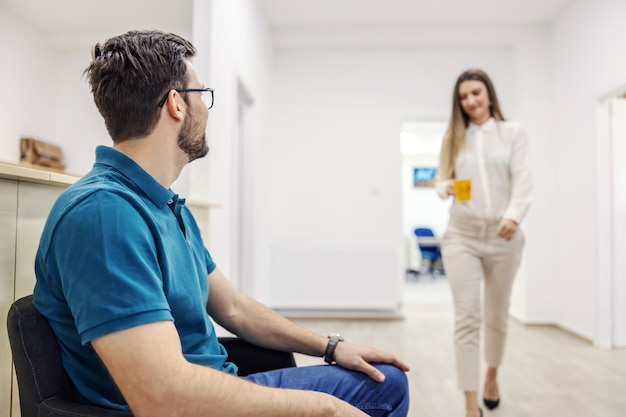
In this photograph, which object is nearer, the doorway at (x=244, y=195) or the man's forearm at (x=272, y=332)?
the man's forearm at (x=272, y=332)

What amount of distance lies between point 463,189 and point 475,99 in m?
0.43

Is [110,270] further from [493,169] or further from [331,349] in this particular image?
[493,169]

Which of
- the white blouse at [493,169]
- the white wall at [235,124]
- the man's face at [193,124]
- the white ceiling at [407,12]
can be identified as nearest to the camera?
the man's face at [193,124]

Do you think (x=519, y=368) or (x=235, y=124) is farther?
(x=235, y=124)

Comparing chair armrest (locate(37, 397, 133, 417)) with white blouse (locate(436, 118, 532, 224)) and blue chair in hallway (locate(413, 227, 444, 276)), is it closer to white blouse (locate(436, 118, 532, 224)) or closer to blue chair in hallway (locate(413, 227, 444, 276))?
white blouse (locate(436, 118, 532, 224))

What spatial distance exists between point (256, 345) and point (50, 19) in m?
1.08

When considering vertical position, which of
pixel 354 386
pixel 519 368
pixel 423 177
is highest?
pixel 423 177

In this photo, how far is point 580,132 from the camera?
12.3 ft

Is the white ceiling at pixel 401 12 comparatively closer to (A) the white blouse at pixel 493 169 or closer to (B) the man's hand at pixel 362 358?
(A) the white blouse at pixel 493 169

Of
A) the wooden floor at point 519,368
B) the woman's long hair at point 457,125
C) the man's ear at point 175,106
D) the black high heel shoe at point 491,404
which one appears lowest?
the wooden floor at point 519,368

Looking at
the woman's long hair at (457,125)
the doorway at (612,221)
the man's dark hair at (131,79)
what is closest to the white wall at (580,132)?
the doorway at (612,221)

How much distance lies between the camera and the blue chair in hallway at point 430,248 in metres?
8.61

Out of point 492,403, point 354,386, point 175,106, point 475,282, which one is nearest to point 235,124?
point 475,282

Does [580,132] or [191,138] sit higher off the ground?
[580,132]
